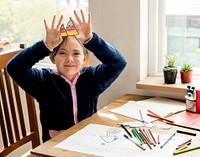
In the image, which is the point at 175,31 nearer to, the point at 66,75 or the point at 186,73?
the point at 186,73

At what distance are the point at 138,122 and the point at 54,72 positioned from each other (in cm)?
41

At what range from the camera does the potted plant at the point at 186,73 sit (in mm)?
1978

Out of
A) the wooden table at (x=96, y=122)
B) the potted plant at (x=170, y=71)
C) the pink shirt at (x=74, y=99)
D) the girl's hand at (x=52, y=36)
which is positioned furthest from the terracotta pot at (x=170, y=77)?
the girl's hand at (x=52, y=36)

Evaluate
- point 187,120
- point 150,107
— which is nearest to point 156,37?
point 150,107

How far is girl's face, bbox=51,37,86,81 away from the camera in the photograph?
1.68 m

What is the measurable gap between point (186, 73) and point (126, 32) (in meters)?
0.36

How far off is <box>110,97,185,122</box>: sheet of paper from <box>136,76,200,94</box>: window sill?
59 mm

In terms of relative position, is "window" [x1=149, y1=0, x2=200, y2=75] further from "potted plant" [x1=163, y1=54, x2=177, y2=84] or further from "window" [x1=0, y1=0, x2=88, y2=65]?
"window" [x1=0, y1=0, x2=88, y2=65]

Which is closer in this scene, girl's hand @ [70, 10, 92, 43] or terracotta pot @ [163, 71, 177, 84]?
girl's hand @ [70, 10, 92, 43]

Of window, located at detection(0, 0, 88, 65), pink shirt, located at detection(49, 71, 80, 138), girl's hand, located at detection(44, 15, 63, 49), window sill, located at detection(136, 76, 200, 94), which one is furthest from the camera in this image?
window, located at detection(0, 0, 88, 65)

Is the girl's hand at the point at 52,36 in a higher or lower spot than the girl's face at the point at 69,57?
higher

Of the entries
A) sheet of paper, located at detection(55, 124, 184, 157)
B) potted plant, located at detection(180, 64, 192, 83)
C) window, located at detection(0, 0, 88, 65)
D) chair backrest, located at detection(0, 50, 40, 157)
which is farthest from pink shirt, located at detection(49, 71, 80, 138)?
window, located at detection(0, 0, 88, 65)

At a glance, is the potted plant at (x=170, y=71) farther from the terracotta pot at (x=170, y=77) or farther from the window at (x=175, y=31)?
the window at (x=175, y=31)

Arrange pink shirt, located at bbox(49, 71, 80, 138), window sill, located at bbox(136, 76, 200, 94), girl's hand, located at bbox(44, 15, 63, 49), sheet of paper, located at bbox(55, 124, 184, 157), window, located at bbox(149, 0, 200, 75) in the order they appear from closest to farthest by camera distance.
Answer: sheet of paper, located at bbox(55, 124, 184, 157) → girl's hand, located at bbox(44, 15, 63, 49) → pink shirt, located at bbox(49, 71, 80, 138) → window sill, located at bbox(136, 76, 200, 94) → window, located at bbox(149, 0, 200, 75)
